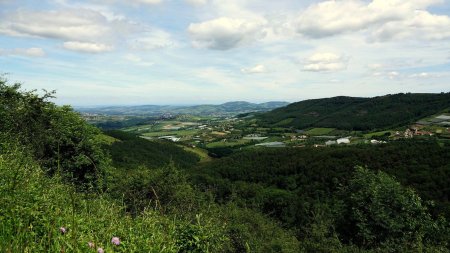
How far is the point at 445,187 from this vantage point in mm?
68625

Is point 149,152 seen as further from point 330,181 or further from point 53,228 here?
point 53,228

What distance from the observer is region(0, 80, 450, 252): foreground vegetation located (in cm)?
578

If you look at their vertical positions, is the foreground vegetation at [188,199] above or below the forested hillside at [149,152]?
above

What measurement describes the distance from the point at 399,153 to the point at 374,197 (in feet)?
235

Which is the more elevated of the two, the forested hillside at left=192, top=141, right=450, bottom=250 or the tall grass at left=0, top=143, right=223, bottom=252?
the tall grass at left=0, top=143, right=223, bottom=252

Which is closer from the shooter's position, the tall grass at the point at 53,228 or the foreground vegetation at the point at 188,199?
the tall grass at the point at 53,228

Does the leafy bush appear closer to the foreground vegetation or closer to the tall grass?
the foreground vegetation

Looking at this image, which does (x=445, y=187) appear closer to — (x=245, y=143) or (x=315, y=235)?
(x=315, y=235)

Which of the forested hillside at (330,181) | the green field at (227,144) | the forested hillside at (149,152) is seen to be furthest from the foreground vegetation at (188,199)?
the green field at (227,144)

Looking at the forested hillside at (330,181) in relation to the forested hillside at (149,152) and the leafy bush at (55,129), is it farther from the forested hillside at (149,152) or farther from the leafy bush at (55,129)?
the forested hillside at (149,152)

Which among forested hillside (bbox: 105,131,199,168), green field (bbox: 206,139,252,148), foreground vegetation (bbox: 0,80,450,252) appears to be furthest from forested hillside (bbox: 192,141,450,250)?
green field (bbox: 206,139,252,148)

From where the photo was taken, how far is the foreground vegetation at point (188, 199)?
578 cm

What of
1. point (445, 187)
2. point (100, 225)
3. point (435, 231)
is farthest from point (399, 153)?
point (100, 225)

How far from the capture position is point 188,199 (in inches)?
1156
